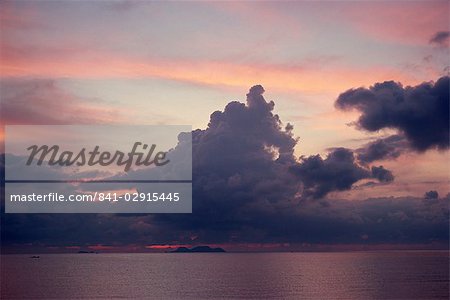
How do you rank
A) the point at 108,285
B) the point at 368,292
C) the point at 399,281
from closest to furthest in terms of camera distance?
the point at 368,292 → the point at 108,285 → the point at 399,281

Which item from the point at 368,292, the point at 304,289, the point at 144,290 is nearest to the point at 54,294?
the point at 144,290

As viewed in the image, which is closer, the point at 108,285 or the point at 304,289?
the point at 304,289

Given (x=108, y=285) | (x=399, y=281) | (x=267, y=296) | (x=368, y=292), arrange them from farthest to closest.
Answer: (x=399, y=281), (x=108, y=285), (x=368, y=292), (x=267, y=296)

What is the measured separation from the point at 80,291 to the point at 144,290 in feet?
46.6

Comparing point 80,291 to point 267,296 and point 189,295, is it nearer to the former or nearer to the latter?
point 189,295

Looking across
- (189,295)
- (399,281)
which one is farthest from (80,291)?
(399,281)

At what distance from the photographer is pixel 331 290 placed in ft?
433

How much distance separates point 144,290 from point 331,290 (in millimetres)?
41928

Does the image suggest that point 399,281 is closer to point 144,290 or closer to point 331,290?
point 331,290

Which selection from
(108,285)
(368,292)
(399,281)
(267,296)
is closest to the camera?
(267,296)

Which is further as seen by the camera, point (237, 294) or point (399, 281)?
point (399, 281)

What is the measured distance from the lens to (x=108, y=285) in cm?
14988

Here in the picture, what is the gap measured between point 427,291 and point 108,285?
76551 mm

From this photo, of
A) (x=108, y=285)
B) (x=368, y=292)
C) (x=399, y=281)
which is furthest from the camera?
(x=399, y=281)
